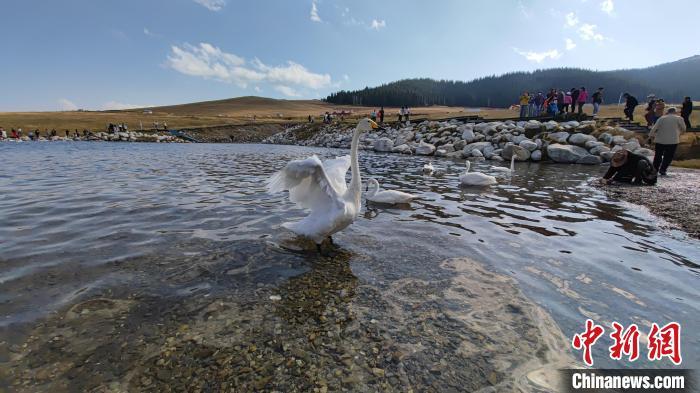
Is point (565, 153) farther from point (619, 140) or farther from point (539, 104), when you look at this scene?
point (539, 104)

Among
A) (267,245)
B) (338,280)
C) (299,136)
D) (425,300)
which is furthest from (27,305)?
(299,136)

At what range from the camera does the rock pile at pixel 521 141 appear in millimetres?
22031

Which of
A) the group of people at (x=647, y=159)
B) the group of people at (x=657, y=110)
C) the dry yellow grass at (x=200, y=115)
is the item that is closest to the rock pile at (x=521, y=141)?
the group of people at (x=657, y=110)

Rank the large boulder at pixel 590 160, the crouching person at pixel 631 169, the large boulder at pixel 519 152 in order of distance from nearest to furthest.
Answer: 1. the crouching person at pixel 631 169
2. the large boulder at pixel 590 160
3. the large boulder at pixel 519 152

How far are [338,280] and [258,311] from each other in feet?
4.30

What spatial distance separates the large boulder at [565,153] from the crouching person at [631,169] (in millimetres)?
9174

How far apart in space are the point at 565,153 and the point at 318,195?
22.0m

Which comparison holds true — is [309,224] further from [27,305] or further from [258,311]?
[27,305]

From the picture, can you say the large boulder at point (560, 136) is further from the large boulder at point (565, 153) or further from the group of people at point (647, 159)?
the group of people at point (647, 159)

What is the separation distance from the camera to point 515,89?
619ft

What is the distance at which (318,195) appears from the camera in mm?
6449

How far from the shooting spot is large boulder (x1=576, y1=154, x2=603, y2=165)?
2106 cm

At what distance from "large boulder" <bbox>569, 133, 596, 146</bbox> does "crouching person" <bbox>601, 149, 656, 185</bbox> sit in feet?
37.9

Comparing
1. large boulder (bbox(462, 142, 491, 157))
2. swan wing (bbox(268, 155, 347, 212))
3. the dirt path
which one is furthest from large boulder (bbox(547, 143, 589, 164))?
swan wing (bbox(268, 155, 347, 212))
